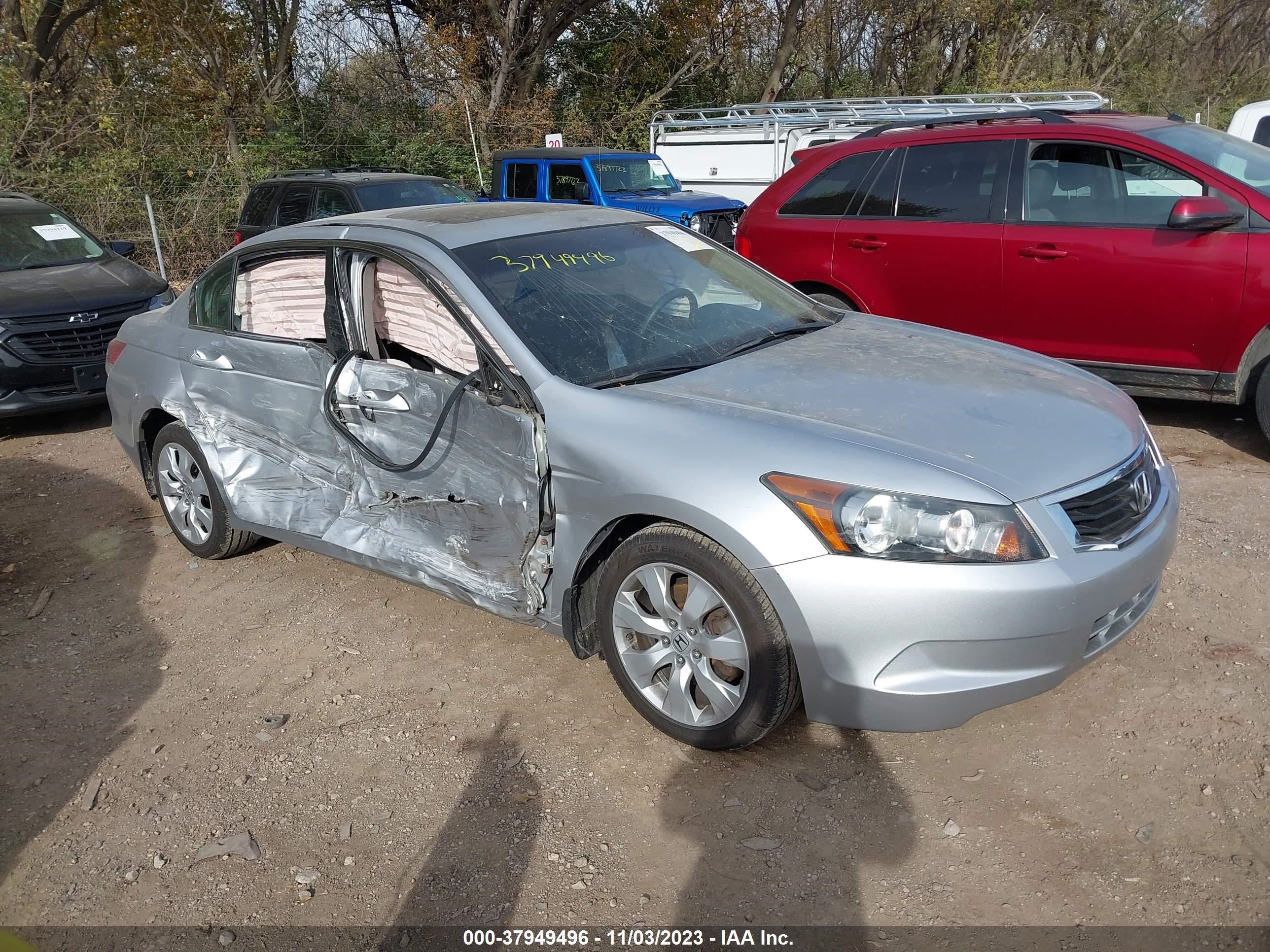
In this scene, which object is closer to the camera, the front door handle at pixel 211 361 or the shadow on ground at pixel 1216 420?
the front door handle at pixel 211 361

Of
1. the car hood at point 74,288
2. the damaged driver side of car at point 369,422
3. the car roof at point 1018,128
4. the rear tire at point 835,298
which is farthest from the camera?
the car hood at point 74,288

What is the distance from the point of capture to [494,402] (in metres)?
3.46

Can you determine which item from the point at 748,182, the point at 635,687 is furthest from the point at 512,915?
the point at 748,182

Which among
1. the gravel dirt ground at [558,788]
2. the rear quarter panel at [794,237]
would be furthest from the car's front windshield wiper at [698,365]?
the rear quarter panel at [794,237]

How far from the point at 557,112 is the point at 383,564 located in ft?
68.4

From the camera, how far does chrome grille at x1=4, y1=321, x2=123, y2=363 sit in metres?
7.19

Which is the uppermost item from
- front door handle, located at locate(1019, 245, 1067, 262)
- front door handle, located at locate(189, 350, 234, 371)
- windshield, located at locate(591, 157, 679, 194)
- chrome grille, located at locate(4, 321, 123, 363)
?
windshield, located at locate(591, 157, 679, 194)

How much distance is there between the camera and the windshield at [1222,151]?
18.2 feet

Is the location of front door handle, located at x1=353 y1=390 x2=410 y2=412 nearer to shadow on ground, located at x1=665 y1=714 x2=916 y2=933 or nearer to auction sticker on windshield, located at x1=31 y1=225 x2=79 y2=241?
shadow on ground, located at x1=665 y1=714 x2=916 y2=933

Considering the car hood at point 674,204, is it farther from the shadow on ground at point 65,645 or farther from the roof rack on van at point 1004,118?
the shadow on ground at point 65,645

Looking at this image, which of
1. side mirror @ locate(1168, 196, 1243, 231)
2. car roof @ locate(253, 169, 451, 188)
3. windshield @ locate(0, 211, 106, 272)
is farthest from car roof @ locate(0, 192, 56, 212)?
side mirror @ locate(1168, 196, 1243, 231)

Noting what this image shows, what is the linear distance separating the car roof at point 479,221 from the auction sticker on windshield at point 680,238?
0.19ft

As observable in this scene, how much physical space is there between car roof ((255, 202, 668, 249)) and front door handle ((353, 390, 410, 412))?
1.94 ft

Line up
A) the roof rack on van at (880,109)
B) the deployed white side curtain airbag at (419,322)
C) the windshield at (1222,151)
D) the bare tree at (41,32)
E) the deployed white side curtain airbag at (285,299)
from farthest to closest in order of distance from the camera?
1. the bare tree at (41,32)
2. the roof rack on van at (880,109)
3. the windshield at (1222,151)
4. the deployed white side curtain airbag at (285,299)
5. the deployed white side curtain airbag at (419,322)
